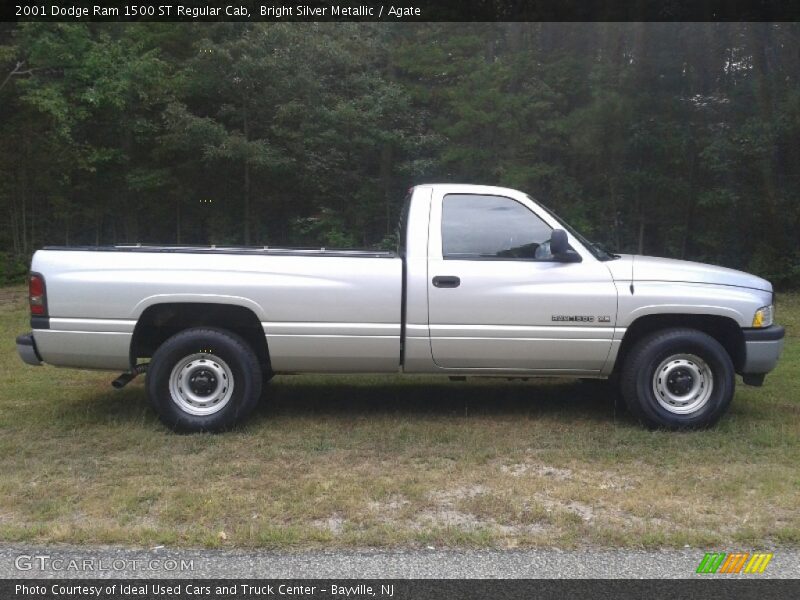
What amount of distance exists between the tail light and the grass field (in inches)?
38.7

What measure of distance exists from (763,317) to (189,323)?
15.0 feet

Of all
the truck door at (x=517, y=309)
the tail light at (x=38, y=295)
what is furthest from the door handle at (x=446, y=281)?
the tail light at (x=38, y=295)

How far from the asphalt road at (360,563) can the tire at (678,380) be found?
2.19 meters

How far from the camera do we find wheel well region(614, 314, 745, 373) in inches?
255

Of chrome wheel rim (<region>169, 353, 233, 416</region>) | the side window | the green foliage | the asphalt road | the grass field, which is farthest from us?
the green foliage

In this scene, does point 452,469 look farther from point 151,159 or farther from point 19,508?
point 151,159

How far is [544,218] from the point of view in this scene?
21.4 ft

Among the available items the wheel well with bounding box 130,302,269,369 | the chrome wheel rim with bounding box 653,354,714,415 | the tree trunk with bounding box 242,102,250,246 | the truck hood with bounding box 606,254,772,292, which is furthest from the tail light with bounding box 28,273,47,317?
the tree trunk with bounding box 242,102,250,246

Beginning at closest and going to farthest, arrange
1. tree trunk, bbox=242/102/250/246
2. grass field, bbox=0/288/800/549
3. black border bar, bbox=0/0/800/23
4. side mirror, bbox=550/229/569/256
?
1. grass field, bbox=0/288/800/549
2. side mirror, bbox=550/229/569/256
3. black border bar, bbox=0/0/800/23
4. tree trunk, bbox=242/102/250/246

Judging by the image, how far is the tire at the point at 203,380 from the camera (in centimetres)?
627

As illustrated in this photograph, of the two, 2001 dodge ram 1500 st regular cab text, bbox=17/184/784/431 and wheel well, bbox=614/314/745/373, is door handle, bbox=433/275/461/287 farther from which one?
wheel well, bbox=614/314/745/373

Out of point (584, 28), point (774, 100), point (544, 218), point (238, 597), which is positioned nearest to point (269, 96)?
point (584, 28)

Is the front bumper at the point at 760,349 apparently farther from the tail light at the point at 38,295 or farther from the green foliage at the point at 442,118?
the green foliage at the point at 442,118

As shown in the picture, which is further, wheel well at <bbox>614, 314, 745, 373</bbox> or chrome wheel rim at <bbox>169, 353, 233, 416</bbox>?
wheel well at <bbox>614, 314, 745, 373</bbox>
